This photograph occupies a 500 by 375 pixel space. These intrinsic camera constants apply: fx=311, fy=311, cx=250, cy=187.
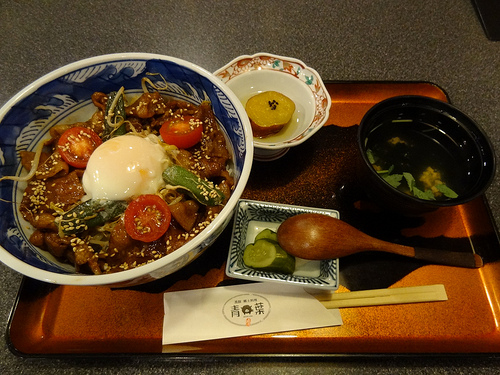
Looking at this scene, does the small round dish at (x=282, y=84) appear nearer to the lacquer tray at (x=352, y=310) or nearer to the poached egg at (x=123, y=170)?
the lacquer tray at (x=352, y=310)

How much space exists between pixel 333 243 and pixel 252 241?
448 mm

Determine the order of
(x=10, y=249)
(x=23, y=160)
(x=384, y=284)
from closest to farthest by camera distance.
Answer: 1. (x=10, y=249)
2. (x=23, y=160)
3. (x=384, y=284)

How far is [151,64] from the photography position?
151 cm

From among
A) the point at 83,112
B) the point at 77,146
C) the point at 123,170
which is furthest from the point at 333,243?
the point at 83,112

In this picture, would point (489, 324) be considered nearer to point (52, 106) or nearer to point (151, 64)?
point (151, 64)

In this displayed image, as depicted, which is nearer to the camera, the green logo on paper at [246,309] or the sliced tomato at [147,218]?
the sliced tomato at [147,218]

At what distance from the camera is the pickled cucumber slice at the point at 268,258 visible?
5.05 ft

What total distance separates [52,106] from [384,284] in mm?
1896

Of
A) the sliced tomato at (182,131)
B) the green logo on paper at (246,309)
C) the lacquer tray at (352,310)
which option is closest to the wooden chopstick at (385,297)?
the lacquer tray at (352,310)

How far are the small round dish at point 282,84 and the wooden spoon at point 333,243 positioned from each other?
1.67 ft

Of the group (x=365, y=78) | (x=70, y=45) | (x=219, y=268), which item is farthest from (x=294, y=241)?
(x=70, y=45)

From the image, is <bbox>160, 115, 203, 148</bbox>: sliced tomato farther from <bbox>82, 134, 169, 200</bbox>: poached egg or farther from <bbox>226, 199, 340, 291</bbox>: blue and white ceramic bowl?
<bbox>226, 199, 340, 291</bbox>: blue and white ceramic bowl

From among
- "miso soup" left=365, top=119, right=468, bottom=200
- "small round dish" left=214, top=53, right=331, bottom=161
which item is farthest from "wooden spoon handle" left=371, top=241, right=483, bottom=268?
"small round dish" left=214, top=53, right=331, bottom=161

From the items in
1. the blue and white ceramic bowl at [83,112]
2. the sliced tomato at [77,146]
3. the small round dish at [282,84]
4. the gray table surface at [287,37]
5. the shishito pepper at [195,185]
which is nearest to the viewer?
the blue and white ceramic bowl at [83,112]
